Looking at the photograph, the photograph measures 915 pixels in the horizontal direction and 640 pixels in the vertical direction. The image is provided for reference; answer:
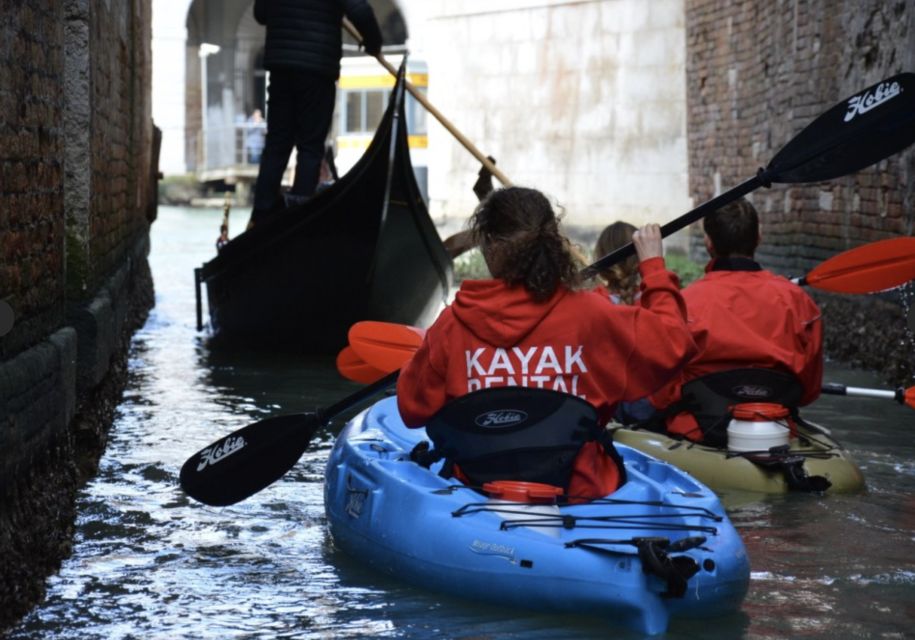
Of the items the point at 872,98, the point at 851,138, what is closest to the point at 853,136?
the point at 851,138

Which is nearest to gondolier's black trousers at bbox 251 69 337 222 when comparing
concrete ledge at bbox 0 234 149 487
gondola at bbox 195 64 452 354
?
gondola at bbox 195 64 452 354

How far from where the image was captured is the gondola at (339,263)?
32.7ft

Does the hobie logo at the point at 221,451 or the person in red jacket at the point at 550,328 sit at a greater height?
the person in red jacket at the point at 550,328

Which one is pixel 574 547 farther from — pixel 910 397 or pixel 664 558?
pixel 910 397

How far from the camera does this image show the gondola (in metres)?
9.96

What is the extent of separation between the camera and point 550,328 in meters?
4.54

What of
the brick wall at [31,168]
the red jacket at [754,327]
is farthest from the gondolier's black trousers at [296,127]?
the red jacket at [754,327]

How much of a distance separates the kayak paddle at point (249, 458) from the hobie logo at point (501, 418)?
98 cm

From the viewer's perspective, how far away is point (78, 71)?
22.1 ft

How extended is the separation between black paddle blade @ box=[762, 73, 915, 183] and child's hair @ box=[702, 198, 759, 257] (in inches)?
18.6

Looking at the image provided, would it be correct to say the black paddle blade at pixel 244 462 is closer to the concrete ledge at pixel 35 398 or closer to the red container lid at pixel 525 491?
the concrete ledge at pixel 35 398

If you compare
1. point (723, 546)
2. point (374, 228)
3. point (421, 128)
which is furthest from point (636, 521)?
point (421, 128)

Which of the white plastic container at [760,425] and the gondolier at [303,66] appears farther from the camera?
the gondolier at [303,66]

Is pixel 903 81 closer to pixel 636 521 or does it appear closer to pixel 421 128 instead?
pixel 636 521
